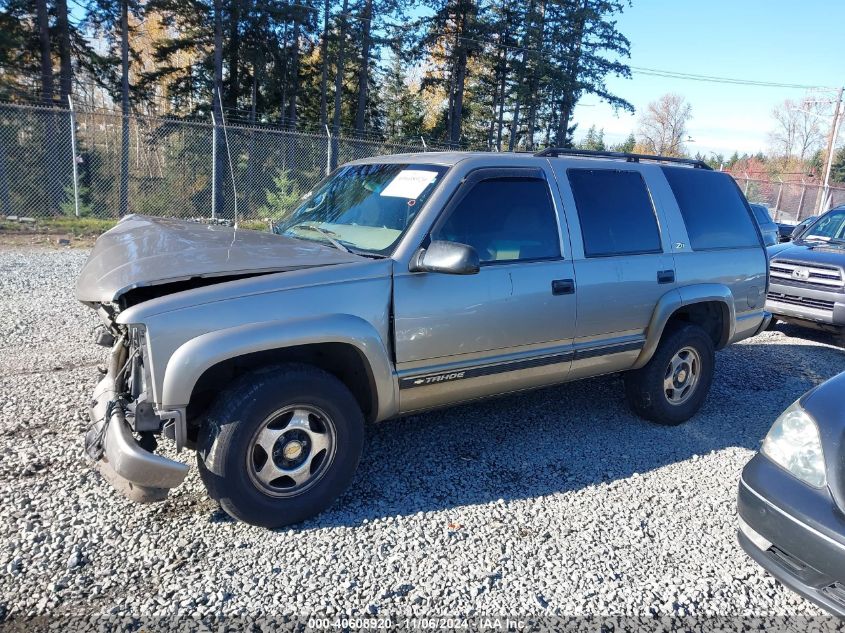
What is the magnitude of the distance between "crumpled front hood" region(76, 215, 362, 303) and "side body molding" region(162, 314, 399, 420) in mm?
330

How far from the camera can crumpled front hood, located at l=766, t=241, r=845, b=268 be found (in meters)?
7.62

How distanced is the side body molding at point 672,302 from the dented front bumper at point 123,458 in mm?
3269

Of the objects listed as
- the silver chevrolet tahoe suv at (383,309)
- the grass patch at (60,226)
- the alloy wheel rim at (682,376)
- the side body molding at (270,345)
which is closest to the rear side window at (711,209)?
the silver chevrolet tahoe suv at (383,309)

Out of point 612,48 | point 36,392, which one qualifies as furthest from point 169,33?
point 36,392

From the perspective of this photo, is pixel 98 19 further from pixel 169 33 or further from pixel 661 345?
pixel 661 345

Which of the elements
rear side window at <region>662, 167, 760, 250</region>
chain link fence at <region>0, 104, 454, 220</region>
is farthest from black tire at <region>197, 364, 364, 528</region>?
chain link fence at <region>0, 104, 454, 220</region>

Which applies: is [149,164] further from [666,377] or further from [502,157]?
[666,377]

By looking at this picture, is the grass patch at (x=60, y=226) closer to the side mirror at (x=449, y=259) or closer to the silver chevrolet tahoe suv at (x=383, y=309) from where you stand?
the silver chevrolet tahoe suv at (x=383, y=309)

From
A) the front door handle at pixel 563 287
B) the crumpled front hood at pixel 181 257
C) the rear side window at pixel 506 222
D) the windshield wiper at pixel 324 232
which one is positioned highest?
the rear side window at pixel 506 222

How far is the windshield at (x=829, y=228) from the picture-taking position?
8.62 meters

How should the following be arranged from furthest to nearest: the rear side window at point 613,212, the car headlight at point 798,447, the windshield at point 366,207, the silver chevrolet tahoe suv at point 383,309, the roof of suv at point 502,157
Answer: the rear side window at point 613,212 → the roof of suv at point 502,157 → the windshield at point 366,207 → the silver chevrolet tahoe suv at point 383,309 → the car headlight at point 798,447

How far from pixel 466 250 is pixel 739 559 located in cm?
214

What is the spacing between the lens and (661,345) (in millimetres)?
4695

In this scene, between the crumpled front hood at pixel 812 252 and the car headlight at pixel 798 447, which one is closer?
the car headlight at pixel 798 447
